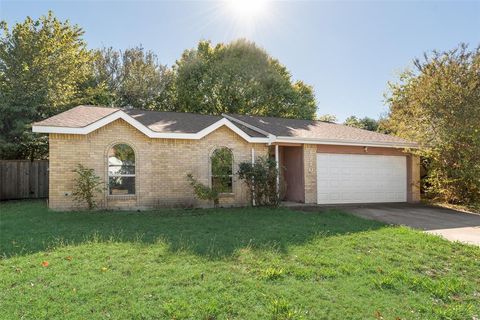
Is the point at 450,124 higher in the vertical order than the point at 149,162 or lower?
higher

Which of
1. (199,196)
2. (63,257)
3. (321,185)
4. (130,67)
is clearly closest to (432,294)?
(63,257)

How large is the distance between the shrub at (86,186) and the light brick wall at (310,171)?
8229mm

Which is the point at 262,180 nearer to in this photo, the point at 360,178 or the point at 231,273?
the point at 360,178

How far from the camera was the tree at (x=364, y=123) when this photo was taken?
5066cm

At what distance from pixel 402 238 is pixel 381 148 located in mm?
9331

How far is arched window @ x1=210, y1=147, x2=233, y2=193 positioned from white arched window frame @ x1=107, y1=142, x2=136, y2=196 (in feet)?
9.92

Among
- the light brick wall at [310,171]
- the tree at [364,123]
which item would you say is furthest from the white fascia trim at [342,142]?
the tree at [364,123]

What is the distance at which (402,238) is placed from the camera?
845 cm

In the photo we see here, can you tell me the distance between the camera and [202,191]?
1314 cm

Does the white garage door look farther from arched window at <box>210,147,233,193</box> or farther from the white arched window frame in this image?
the white arched window frame

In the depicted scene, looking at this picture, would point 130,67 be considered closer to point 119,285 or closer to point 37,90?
point 37,90

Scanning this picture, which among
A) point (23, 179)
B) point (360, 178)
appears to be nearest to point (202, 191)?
point (360, 178)

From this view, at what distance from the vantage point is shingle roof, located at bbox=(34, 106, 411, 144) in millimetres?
13216

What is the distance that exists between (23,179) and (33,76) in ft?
19.1
